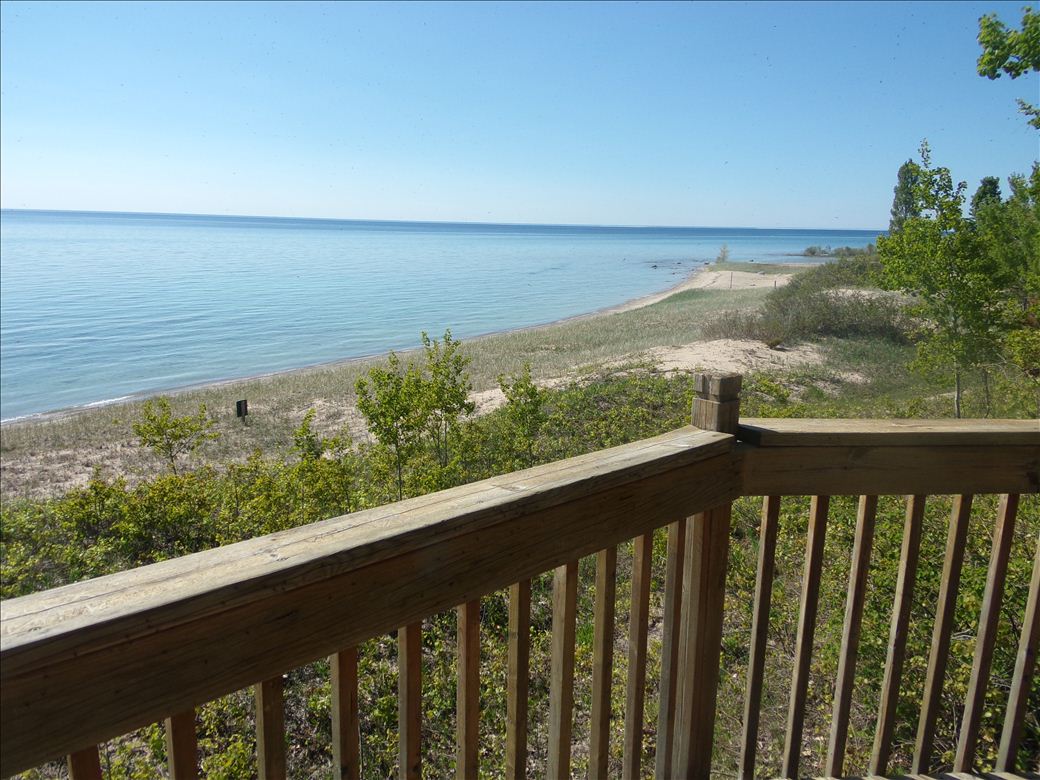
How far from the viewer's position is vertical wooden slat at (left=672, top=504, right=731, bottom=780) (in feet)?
5.94

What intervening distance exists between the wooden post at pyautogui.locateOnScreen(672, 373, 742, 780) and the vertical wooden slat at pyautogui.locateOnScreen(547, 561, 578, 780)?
0.38 m

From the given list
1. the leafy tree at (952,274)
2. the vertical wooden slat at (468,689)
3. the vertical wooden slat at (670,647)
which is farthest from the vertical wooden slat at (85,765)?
the leafy tree at (952,274)

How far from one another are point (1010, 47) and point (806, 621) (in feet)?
40.1

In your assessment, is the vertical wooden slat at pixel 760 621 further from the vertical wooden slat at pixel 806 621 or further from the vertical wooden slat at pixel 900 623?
the vertical wooden slat at pixel 900 623

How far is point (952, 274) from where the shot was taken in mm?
13156

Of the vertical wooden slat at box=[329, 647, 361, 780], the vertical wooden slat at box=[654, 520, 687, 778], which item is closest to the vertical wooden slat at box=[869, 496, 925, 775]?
the vertical wooden slat at box=[654, 520, 687, 778]

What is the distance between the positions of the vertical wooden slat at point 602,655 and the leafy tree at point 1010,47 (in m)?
12.4

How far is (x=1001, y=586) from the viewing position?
207 centimetres

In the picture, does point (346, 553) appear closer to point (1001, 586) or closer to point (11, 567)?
point (1001, 586)

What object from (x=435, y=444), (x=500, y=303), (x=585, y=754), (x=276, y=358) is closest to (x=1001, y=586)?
(x=585, y=754)

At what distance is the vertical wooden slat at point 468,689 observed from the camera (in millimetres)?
1383

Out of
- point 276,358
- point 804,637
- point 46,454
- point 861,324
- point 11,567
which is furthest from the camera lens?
point 276,358

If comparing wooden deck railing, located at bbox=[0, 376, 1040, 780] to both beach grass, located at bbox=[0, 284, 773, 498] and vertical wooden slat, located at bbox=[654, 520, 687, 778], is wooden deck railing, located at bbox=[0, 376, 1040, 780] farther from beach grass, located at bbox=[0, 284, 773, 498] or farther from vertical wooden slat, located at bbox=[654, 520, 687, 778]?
beach grass, located at bbox=[0, 284, 773, 498]

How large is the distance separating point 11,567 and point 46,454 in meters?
9.97
